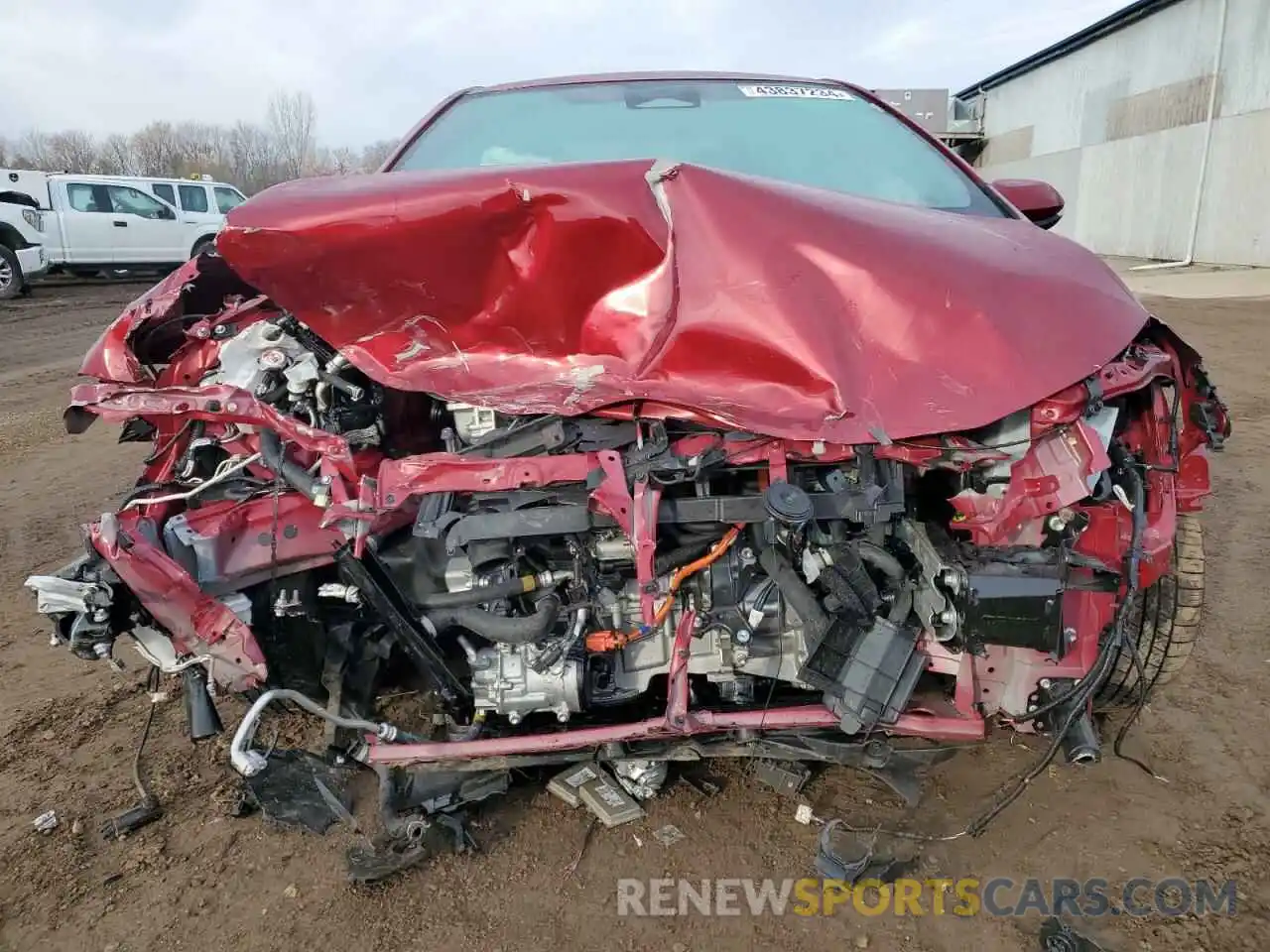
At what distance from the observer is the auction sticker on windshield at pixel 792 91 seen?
3166 mm

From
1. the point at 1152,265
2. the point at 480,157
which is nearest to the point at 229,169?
the point at 1152,265

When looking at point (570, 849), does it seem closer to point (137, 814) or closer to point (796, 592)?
A: point (796, 592)

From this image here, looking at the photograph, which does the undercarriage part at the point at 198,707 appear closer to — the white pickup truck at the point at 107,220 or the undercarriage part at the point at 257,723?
the undercarriage part at the point at 257,723

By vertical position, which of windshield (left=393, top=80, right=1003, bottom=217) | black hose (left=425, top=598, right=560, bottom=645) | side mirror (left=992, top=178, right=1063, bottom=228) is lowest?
black hose (left=425, top=598, right=560, bottom=645)

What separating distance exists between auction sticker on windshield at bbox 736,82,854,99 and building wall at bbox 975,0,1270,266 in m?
14.0

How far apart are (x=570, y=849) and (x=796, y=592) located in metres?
0.94

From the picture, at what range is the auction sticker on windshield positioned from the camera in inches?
125

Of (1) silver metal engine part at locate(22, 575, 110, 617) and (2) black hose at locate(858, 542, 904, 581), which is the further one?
(2) black hose at locate(858, 542, 904, 581)

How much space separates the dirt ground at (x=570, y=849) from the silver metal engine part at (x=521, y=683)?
0.38 metres

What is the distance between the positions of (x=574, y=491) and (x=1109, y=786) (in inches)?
72.9

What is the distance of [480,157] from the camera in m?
2.93

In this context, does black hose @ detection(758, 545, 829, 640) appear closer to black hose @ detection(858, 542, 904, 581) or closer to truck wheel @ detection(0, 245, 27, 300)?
black hose @ detection(858, 542, 904, 581)

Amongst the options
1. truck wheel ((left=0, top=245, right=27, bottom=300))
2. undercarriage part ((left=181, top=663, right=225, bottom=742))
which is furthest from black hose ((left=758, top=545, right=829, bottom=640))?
truck wheel ((left=0, top=245, right=27, bottom=300))

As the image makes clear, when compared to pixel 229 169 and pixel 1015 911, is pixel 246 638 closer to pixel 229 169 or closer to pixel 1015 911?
pixel 1015 911
